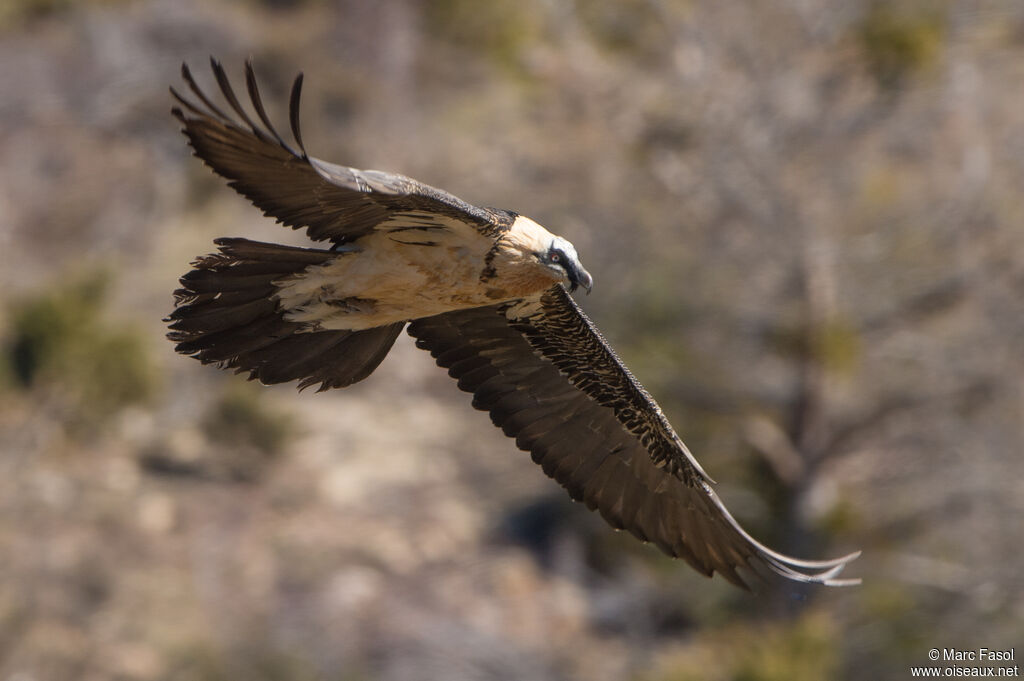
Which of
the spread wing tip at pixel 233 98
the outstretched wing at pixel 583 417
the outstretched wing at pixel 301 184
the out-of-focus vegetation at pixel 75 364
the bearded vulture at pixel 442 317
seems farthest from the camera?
the out-of-focus vegetation at pixel 75 364

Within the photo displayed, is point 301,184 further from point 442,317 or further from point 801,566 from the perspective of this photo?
point 801,566

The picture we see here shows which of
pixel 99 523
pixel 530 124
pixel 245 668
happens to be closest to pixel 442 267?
pixel 245 668

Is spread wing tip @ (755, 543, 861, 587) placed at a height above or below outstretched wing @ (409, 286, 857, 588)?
below

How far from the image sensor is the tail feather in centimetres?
568

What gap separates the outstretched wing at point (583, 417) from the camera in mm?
6934

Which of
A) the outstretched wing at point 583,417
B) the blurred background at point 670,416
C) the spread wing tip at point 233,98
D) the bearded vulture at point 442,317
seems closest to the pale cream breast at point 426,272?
the bearded vulture at point 442,317

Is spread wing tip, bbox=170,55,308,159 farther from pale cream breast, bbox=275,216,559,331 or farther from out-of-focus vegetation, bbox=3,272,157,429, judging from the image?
out-of-focus vegetation, bbox=3,272,157,429

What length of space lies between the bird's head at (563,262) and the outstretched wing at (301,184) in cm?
29

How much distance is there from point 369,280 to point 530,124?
1513 centimetres

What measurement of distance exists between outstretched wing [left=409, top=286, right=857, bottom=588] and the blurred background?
780 cm

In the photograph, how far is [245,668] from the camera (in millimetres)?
15117

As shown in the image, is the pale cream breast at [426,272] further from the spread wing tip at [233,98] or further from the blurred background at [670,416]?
the blurred background at [670,416]

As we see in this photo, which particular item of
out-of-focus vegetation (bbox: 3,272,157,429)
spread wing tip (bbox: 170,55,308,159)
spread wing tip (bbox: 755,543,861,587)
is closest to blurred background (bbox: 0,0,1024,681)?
out-of-focus vegetation (bbox: 3,272,157,429)

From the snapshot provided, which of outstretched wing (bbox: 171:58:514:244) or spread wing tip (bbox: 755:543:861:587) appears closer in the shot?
outstretched wing (bbox: 171:58:514:244)
